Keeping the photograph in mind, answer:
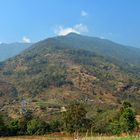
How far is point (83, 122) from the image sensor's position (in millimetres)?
89062

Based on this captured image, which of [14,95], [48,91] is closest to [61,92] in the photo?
[48,91]

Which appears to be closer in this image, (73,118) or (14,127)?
(73,118)

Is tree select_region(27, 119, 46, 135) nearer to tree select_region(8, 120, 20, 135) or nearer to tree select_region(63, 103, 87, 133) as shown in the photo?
tree select_region(8, 120, 20, 135)

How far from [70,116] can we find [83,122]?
4.09 m

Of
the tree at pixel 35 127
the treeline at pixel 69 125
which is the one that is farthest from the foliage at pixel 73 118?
the tree at pixel 35 127

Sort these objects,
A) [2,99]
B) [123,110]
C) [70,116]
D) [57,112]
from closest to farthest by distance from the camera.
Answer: [123,110] → [70,116] → [57,112] → [2,99]

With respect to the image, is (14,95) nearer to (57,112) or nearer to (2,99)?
(2,99)

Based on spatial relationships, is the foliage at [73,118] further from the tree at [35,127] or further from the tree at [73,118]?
the tree at [35,127]

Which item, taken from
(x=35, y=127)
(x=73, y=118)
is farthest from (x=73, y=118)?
(x=35, y=127)

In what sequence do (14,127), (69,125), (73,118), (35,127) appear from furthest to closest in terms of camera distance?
(35,127), (14,127), (73,118), (69,125)

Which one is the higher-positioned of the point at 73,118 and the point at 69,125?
the point at 73,118

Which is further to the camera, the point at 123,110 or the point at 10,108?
the point at 10,108

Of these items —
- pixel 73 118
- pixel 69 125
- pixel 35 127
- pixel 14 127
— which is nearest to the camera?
pixel 69 125

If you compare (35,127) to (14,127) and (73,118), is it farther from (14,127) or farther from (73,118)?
(73,118)
